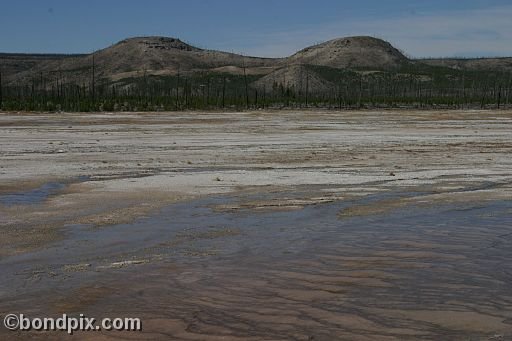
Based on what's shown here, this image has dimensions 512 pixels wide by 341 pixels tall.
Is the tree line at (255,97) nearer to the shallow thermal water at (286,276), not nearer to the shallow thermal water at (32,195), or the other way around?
the shallow thermal water at (32,195)

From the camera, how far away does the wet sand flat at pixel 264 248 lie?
777 centimetres

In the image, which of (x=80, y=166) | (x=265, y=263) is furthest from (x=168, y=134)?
(x=265, y=263)

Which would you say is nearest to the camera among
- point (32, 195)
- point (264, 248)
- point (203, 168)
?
point (264, 248)

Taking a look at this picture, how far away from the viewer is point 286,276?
9.65 meters

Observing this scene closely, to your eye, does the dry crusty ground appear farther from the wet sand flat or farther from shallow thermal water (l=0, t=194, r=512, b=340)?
shallow thermal water (l=0, t=194, r=512, b=340)

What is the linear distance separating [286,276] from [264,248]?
74.5 inches

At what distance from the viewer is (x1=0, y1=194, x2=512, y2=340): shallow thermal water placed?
7551 millimetres

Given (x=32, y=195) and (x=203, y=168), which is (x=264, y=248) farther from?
(x=203, y=168)

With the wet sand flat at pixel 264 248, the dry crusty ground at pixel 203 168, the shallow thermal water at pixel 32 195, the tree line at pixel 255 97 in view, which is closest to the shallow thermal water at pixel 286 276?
the wet sand flat at pixel 264 248

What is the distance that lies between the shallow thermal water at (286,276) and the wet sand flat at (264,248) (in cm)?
3

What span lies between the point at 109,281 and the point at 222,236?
352 cm

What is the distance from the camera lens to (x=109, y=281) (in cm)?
927

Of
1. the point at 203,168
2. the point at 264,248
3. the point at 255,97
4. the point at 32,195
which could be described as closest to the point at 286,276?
the point at 264,248

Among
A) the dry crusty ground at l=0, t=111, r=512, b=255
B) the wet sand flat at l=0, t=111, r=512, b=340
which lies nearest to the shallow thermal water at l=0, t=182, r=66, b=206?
the wet sand flat at l=0, t=111, r=512, b=340
